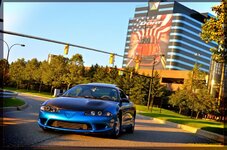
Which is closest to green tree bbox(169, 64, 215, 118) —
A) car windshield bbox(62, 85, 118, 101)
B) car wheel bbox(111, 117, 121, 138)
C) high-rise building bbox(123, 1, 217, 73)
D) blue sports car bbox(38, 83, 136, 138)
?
car windshield bbox(62, 85, 118, 101)

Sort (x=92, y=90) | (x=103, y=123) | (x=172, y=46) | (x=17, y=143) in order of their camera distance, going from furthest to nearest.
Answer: (x=172, y=46)
(x=92, y=90)
(x=103, y=123)
(x=17, y=143)

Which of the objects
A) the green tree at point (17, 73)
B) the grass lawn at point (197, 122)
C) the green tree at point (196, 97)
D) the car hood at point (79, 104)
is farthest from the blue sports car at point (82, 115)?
the green tree at point (17, 73)

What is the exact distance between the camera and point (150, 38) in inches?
6772

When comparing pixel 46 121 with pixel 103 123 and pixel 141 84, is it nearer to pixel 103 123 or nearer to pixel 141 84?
pixel 103 123

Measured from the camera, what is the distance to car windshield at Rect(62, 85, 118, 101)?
967 cm

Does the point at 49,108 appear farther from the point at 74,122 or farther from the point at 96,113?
the point at 96,113

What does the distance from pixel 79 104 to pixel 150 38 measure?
16506 centimetres

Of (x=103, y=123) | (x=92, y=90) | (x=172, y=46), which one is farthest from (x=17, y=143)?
(x=172, y=46)

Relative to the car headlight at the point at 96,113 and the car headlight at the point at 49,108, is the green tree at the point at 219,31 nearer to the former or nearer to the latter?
the car headlight at the point at 96,113

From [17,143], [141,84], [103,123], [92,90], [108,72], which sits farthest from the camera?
[108,72]

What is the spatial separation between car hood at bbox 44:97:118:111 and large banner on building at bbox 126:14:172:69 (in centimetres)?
14990

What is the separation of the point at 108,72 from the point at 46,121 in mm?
71118

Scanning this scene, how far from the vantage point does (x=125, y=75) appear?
74.2 m

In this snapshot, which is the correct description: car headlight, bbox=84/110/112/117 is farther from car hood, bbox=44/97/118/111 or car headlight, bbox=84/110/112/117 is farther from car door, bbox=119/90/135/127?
car door, bbox=119/90/135/127
